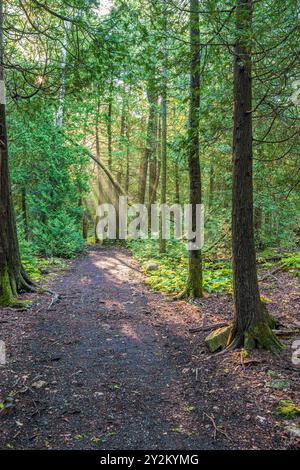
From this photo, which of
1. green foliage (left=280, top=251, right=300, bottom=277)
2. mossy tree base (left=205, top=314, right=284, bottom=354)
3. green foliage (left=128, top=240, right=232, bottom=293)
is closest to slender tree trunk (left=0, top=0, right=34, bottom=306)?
green foliage (left=128, top=240, right=232, bottom=293)

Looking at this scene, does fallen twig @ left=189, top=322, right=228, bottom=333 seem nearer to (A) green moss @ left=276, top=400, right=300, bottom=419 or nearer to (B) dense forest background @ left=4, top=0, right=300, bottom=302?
(A) green moss @ left=276, top=400, right=300, bottom=419

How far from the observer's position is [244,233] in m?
5.03

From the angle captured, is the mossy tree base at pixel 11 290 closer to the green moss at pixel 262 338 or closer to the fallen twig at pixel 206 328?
the fallen twig at pixel 206 328

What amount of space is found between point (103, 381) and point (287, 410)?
7.35ft

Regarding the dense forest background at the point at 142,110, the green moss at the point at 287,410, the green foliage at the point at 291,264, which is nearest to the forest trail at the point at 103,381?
the green moss at the point at 287,410

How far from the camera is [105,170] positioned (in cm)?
2173

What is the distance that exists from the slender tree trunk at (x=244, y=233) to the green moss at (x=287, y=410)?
3.98 feet

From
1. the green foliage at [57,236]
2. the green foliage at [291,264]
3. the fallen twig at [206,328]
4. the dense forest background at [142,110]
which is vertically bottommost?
the fallen twig at [206,328]

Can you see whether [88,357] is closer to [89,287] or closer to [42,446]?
[42,446]

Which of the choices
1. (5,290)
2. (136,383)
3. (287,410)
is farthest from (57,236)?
(287,410)

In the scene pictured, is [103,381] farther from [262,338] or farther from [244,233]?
[244,233]

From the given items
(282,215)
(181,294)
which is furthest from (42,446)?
(282,215)

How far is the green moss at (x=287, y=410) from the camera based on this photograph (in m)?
3.48

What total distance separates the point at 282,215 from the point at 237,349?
25.2 ft
